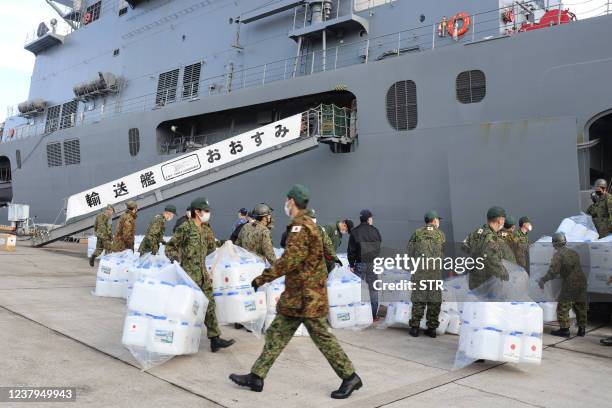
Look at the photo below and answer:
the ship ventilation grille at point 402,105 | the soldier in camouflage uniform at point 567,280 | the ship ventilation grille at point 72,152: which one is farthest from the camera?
the ship ventilation grille at point 72,152

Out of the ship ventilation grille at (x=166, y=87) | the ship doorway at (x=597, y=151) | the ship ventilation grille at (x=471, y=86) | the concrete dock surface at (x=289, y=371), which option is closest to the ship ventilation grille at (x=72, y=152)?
the ship ventilation grille at (x=166, y=87)

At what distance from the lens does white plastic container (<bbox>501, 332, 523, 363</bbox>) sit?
4.11 meters

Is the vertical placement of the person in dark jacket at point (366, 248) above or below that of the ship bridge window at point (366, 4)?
below

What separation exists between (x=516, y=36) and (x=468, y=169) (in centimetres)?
231

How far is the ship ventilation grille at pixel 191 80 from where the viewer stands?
1429 centimetres

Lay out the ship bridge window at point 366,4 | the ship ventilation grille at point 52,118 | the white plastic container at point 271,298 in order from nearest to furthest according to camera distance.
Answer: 1. the white plastic container at point 271,298
2. the ship bridge window at point 366,4
3. the ship ventilation grille at point 52,118

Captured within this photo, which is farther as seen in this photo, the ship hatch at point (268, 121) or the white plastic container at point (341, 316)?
the ship hatch at point (268, 121)

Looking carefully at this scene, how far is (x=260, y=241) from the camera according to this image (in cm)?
561

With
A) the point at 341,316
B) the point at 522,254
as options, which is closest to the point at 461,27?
the point at 522,254

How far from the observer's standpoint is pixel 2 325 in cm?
491

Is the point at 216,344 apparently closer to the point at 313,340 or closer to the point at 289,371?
the point at 289,371

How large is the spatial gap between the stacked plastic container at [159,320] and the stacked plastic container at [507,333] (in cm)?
237

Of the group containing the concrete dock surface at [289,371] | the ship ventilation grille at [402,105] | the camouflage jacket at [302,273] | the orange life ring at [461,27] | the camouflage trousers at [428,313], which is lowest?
the concrete dock surface at [289,371]

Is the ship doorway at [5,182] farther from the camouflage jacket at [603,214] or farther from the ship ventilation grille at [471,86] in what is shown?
the camouflage jacket at [603,214]
